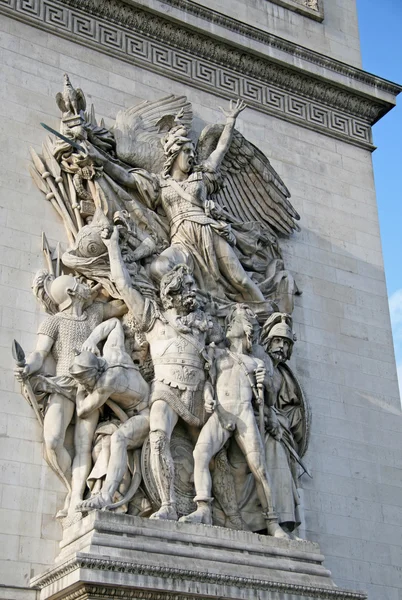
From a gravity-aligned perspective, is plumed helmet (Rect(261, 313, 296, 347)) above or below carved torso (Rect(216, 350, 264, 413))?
above

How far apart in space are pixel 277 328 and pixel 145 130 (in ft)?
9.12

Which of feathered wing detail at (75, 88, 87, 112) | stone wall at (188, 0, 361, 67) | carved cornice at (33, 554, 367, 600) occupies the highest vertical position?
stone wall at (188, 0, 361, 67)

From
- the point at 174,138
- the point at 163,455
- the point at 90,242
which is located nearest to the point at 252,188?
the point at 174,138

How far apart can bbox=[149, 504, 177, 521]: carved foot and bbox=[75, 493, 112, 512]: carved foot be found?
0.46m

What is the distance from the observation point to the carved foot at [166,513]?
9.17 m

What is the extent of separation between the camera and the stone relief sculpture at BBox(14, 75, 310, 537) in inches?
375

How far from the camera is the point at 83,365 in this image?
938cm

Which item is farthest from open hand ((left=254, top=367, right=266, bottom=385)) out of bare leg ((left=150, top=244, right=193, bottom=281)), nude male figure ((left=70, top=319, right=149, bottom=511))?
bare leg ((left=150, top=244, right=193, bottom=281))

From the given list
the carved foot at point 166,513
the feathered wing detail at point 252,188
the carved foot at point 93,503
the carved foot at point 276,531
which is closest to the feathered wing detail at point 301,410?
the carved foot at point 276,531

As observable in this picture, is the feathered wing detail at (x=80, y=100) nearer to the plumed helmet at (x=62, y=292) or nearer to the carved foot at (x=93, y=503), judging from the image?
the plumed helmet at (x=62, y=292)

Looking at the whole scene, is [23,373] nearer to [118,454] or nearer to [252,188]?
[118,454]

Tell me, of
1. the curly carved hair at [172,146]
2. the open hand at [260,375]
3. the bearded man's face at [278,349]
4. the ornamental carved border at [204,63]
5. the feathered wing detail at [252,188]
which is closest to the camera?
the open hand at [260,375]

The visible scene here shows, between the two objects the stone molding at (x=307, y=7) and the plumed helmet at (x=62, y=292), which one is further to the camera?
the stone molding at (x=307, y=7)

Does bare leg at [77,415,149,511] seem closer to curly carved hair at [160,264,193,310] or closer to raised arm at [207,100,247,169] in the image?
curly carved hair at [160,264,193,310]
